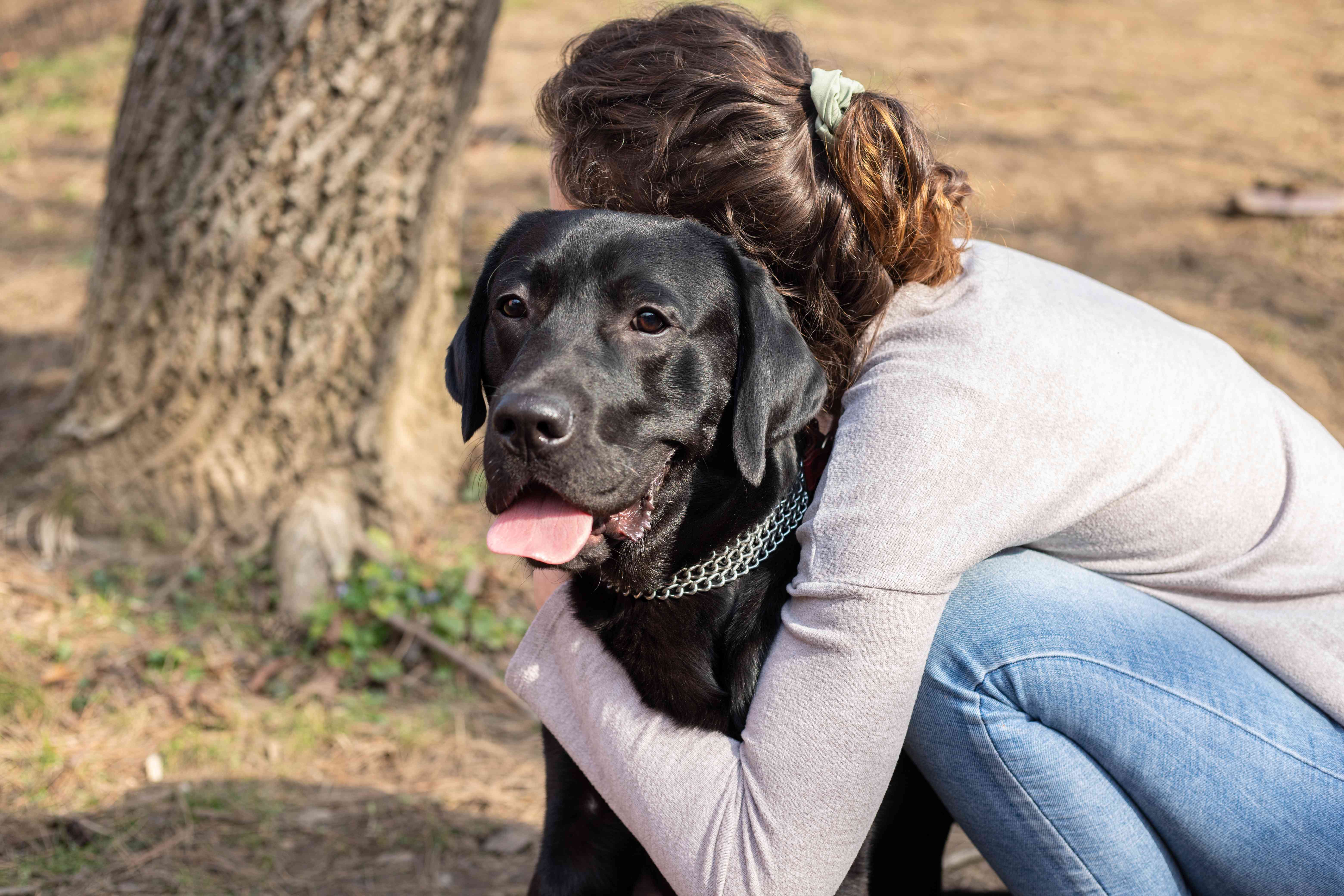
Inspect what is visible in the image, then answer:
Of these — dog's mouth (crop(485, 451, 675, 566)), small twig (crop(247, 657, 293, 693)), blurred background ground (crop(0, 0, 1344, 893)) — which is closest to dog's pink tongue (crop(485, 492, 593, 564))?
dog's mouth (crop(485, 451, 675, 566))

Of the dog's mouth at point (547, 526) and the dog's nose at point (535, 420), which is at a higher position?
the dog's nose at point (535, 420)

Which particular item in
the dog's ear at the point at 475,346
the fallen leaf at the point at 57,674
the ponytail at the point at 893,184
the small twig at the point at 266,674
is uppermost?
the ponytail at the point at 893,184

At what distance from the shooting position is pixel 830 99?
184 centimetres

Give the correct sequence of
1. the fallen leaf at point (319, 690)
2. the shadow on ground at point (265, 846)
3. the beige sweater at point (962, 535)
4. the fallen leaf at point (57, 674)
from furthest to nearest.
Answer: the fallen leaf at point (319, 690) → the fallen leaf at point (57, 674) → the shadow on ground at point (265, 846) → the beige sweater at point (962, 535)

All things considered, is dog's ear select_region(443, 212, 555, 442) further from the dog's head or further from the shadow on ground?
the shadow on ground

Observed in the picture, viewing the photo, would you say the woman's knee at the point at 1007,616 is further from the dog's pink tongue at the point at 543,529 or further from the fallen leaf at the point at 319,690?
the fallen leaf at the point at 319,690

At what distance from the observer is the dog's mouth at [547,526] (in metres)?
1.77

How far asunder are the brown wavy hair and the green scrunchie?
21mm

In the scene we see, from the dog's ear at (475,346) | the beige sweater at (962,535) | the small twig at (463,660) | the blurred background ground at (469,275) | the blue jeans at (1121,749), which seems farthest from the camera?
the small twig at (463,660)

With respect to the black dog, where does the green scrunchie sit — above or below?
above

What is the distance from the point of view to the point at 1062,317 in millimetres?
1794

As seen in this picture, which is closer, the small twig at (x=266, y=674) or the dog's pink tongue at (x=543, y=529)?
the dog's pink tongue at (x=543, y=529)

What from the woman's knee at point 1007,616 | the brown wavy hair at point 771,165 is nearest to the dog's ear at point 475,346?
the brown wavy hair at point 771,165

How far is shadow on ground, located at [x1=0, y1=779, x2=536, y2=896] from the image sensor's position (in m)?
2.33
